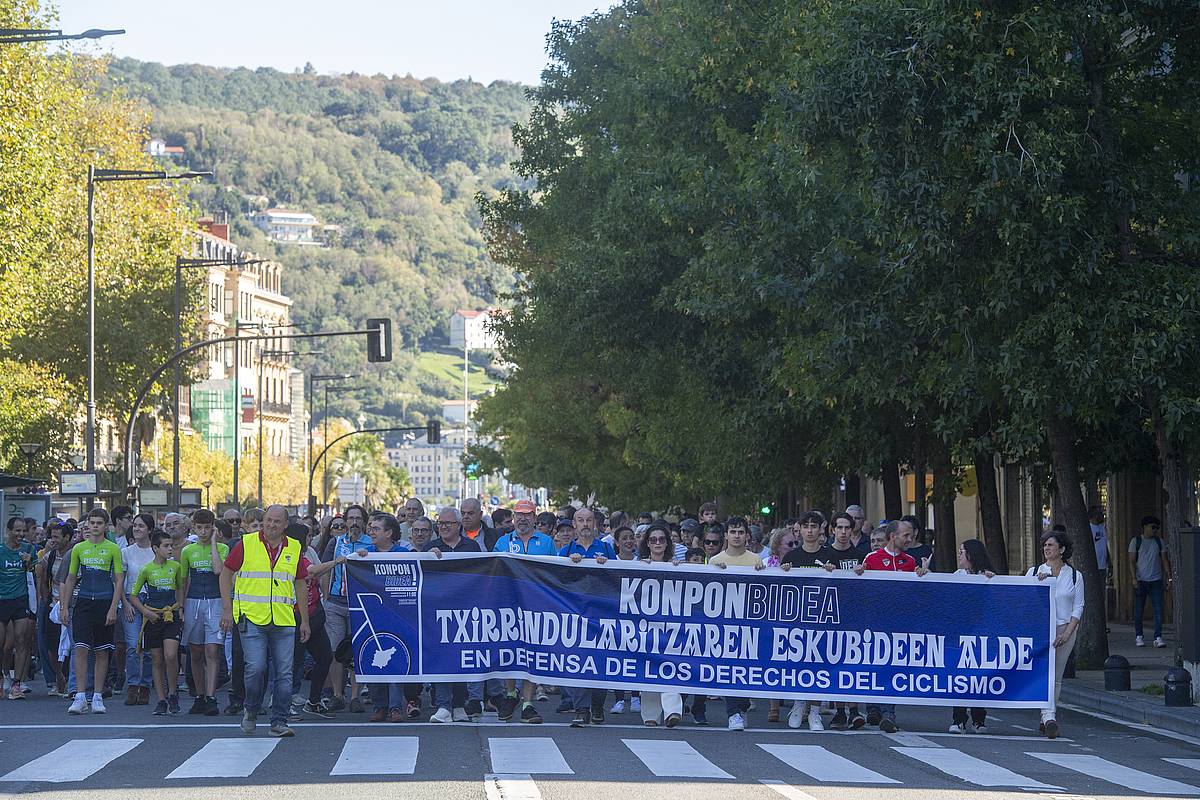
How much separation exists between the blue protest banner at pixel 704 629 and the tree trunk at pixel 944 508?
12.4 meters

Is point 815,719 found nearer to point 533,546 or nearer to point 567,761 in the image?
point 533,546

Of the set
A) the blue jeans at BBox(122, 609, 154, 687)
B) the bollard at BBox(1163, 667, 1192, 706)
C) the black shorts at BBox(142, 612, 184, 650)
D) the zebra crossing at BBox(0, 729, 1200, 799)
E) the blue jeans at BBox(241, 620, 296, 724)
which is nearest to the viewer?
the zebra crossing at BBox(0, 729, 1200, 799)

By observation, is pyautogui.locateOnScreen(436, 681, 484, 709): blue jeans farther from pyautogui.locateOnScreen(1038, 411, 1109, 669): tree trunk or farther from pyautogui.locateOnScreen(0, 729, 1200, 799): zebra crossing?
pyautogui.locateOnScreen(1038, 411, 1109, 669): tree trunk

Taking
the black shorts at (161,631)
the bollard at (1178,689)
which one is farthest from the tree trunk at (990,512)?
the black shorts at (161,631)

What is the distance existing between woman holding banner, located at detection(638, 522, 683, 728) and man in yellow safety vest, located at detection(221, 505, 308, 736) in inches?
121

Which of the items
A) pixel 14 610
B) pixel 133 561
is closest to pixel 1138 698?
pixel 133 561

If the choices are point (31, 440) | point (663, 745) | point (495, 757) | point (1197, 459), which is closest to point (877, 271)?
point (1197, 459)

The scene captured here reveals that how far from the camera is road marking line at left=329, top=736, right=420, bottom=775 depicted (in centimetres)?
1227

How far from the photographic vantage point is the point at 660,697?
54.6ft

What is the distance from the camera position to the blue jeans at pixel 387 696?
1642 centimetres

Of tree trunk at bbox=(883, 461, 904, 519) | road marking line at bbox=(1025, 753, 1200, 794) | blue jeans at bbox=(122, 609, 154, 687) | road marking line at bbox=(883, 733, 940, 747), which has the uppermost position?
tree trunk at bbox=(883, 461, 904, 519)

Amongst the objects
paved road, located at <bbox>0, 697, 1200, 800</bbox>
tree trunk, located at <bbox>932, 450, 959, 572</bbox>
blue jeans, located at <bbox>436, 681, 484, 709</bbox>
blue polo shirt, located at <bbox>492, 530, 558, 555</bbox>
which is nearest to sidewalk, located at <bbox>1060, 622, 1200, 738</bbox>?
paved road, located at <bbox>0, 697, 1200, 800</bbox>

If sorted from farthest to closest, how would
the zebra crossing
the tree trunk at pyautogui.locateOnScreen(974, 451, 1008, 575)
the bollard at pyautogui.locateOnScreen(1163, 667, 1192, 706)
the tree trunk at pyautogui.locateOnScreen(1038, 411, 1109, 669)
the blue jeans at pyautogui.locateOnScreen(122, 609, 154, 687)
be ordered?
the tree trunk at pyautogui.locateOnScreen(974, 451, 1008, 575) < the tree trunk at pyautogui.locateOnScreen(1038, 411, 1109, 669) < the blue jeans at pyautogui.locateOnScreen(122, 609, 154, 687) < the bollard at pyautogui.locateOnScreen(1163, 667, 1192, 706) < the zebra crossing

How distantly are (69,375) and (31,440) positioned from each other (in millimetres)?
3376
